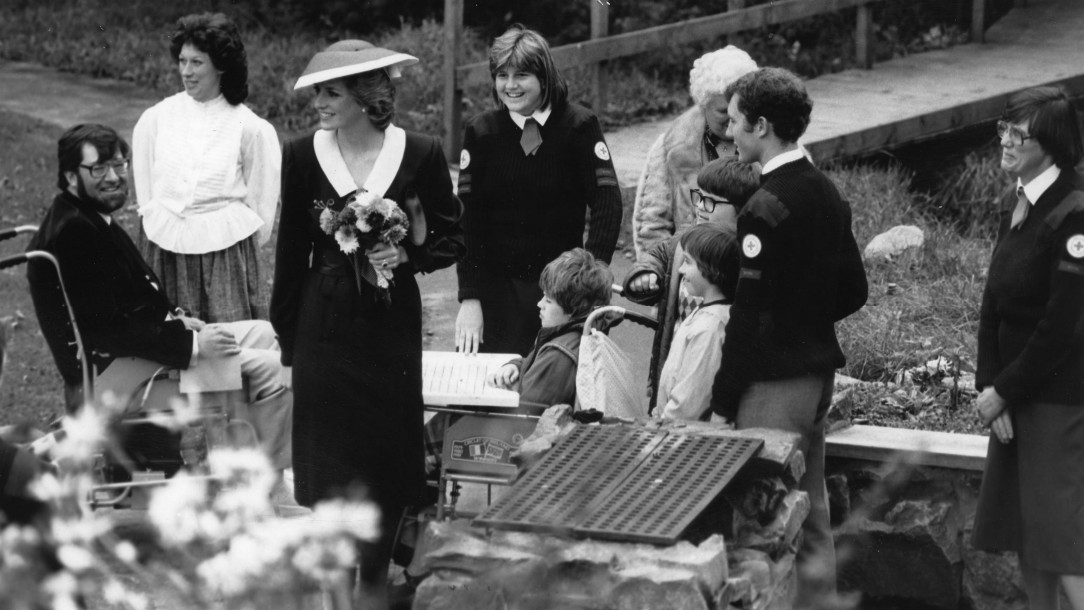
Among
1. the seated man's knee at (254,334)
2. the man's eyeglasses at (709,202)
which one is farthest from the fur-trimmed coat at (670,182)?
the seated man's knee at (254,334)

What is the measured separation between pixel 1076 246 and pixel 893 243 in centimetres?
382

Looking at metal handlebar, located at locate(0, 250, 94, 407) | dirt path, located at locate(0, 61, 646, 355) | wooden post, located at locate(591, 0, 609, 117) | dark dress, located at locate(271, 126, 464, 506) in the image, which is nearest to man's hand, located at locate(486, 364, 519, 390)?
dark dress, located at locate(271, 126, 464, 506)

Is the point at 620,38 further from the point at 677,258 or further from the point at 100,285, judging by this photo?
the point at 100,285

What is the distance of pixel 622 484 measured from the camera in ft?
13.2

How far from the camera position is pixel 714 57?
17.0ft

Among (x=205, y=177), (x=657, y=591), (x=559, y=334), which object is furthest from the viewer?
(x=205, y=177)

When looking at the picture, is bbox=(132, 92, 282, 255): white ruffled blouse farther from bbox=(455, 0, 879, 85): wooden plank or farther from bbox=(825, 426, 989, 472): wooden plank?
bbox=(455, 0, 879, 85): wooden plank

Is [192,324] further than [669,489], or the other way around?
[192,324]

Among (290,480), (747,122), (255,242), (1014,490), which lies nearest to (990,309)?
(1014,490)

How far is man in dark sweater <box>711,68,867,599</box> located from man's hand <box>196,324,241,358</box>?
179cm

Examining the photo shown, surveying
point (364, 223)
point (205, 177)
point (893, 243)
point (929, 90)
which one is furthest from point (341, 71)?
point (929, 90)

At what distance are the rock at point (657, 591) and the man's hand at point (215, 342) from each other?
2.26 m

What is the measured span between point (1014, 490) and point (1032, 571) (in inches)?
9.7

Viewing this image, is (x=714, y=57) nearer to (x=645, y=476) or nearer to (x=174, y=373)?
(x=645, y=476)
